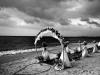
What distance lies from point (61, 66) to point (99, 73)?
2834mm

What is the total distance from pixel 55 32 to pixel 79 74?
11.7ft

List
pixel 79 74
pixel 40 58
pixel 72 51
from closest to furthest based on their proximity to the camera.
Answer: pixel 79 74 < pixel 40 58 < pixel 72 51

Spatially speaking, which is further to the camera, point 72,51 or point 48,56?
point 72,51

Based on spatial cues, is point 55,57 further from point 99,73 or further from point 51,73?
point 99,73

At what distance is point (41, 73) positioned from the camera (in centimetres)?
867

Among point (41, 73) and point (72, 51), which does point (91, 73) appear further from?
point (72, 51)

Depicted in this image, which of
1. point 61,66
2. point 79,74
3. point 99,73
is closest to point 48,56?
point 61,66

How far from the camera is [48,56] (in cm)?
1116

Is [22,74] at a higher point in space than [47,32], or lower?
lower

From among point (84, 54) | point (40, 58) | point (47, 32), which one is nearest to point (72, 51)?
point (84, 54)

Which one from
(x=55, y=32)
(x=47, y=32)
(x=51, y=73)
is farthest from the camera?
(x=47, y=32)

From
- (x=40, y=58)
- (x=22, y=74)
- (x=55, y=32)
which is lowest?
(x=22, y=74)

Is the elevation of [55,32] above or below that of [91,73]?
above

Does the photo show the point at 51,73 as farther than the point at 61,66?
No
